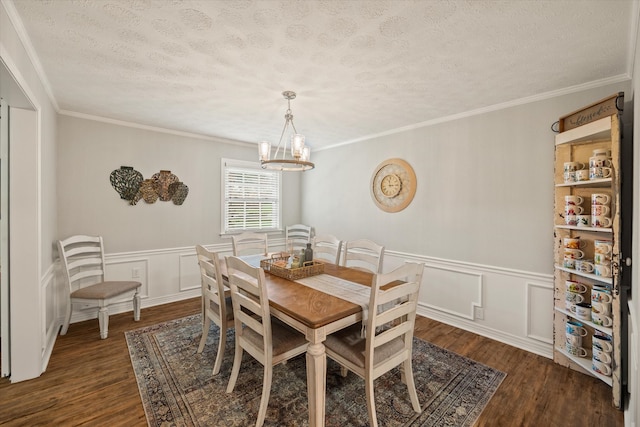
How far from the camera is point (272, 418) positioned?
1.77 m

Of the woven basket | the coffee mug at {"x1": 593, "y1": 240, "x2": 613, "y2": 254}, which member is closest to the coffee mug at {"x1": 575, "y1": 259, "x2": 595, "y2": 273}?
the coffee mug at {"x1": 593, "y1": 240, "x2": 613, "y2": 254}

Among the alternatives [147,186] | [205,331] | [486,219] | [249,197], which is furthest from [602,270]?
[147,186]

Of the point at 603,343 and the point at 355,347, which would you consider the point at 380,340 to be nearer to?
the point at 355,347

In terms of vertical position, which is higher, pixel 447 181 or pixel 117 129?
pixel 117 129

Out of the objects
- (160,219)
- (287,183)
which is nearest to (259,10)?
(160,219)

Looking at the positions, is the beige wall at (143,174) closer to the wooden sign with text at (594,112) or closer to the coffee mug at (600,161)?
the wooden sign with text at (594,112)

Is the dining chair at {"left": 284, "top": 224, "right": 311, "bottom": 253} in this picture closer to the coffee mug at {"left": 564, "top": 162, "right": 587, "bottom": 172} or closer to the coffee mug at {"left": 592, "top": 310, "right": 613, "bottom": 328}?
the coffee mug at {"left": 564, "top": 162, "right": 587, "bottom": 172}

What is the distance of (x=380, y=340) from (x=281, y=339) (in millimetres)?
678

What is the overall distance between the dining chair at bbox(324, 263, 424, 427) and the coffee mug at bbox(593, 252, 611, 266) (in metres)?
1.49

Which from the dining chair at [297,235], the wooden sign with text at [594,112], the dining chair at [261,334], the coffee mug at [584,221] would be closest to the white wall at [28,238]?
the dining chair at [261,334]

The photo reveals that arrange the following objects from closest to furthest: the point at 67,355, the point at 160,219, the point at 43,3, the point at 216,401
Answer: the point at 43,3
the point at 216,401
the point at 67,355
the point at 160,219

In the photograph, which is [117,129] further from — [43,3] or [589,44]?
[589,44]

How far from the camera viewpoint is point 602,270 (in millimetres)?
2057

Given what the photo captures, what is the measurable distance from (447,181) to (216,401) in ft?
10.3
